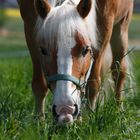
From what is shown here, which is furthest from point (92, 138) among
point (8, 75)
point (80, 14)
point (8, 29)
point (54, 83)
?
point (8, 29)

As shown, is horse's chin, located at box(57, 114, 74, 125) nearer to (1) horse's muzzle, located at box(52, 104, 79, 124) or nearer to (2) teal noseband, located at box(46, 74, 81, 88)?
(1) horse's muzzle, located at box(52, 104, 79, 124)

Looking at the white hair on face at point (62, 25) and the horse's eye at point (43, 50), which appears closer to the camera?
the white hair on face at point (62, 25)

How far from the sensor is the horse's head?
4875 millimetres

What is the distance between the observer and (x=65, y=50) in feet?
16.5

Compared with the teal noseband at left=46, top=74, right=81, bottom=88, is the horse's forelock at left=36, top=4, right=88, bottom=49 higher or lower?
higher

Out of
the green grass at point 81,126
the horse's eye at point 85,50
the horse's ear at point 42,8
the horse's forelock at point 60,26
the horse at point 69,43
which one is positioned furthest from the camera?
the horse's ear at point 42,8

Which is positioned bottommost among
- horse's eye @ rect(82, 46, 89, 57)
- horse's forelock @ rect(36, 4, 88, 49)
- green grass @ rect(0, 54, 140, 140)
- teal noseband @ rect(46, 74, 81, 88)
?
green grass @ rect(0, 54, 140, 140)

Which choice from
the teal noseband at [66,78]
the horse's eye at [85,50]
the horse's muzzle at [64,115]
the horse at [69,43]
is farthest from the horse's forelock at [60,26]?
the horse's muzzle at [64,115]

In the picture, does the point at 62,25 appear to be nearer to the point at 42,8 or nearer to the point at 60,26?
the point at 60,26

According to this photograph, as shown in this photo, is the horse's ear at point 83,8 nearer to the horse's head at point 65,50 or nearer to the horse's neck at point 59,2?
the horse's head at point 65,50

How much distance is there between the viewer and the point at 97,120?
16.7ft

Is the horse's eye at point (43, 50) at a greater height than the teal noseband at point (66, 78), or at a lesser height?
greater

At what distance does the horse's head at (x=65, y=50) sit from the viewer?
4.88 m

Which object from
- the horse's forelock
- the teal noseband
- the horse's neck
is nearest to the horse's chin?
the teal noseband
